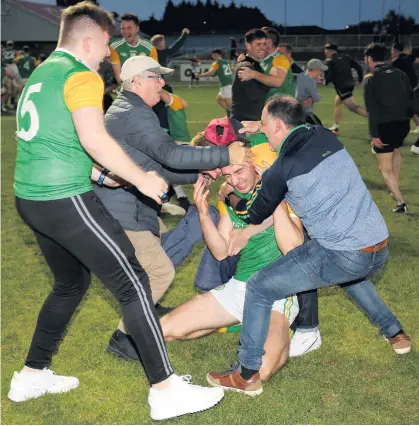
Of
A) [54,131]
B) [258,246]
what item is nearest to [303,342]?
[258,246]

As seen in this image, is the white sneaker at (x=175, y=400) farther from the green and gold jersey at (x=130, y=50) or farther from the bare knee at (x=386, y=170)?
the green and gold jersey at (x=130, y=50)

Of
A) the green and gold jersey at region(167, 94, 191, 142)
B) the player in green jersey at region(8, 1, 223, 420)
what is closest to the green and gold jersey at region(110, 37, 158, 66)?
the green and gold jersey at region(167, 94, 191, 142)

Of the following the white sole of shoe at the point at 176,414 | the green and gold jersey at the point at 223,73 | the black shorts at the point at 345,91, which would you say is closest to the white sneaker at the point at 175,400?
the white sole of shoe at the point at 176,414

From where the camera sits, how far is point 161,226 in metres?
6.26

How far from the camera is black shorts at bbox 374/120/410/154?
10039mm

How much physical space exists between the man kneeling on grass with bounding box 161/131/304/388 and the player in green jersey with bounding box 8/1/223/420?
2.87 ft

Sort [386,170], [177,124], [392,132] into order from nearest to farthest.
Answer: [392,132] < [386,170] < [177,124]

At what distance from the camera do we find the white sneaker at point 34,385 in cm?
476

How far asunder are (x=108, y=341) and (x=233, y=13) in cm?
8351

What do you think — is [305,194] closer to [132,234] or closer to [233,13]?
[132,234]

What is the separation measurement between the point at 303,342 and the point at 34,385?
2056mm

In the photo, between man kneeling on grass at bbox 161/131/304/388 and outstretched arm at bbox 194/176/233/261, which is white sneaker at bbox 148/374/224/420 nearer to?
man kneeling on grass at bbox 161/131/304/388

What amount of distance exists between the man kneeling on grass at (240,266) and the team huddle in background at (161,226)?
0.4 inches

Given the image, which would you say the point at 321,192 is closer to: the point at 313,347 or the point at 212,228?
the point at 212,228
